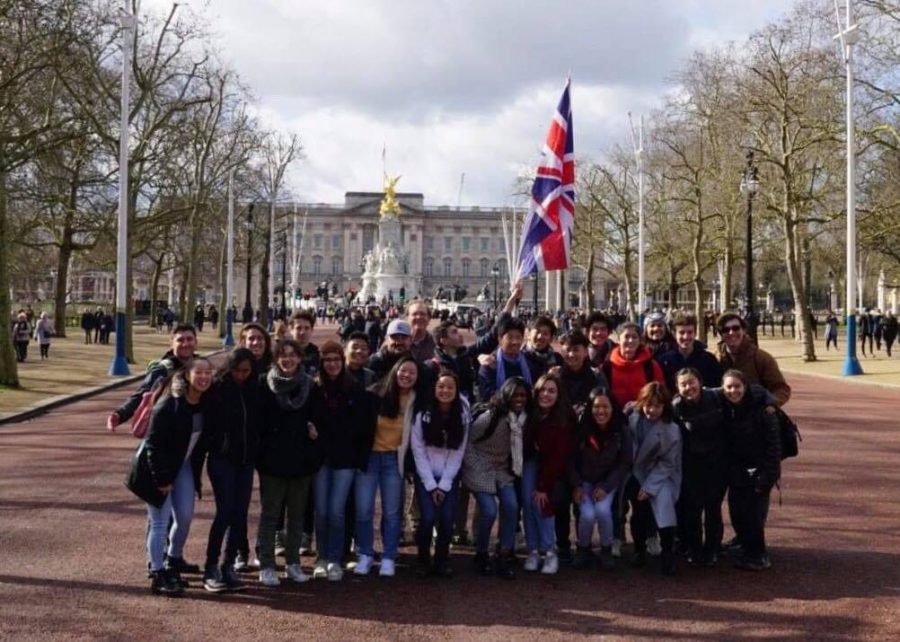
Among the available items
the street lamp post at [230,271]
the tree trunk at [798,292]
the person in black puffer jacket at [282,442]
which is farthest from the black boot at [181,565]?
the street lamp post at [230,271]

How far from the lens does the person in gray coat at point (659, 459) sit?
7.33 meters

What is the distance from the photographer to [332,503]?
23.6 feet

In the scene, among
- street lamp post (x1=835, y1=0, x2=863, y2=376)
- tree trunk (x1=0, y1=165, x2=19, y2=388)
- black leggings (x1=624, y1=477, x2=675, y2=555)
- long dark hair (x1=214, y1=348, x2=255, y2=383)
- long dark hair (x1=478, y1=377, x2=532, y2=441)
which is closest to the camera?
long dark hair (x1=214, y1=348, x2=255, y2=383)

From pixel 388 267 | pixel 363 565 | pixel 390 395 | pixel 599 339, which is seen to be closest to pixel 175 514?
pixel 363 565

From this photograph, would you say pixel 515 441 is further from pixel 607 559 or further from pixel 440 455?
pixel 607 559

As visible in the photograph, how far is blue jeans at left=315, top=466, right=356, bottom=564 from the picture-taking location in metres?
7.20

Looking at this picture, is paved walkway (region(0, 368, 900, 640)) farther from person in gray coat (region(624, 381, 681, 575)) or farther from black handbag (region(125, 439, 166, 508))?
black handbag (region(125, 439, 166, 508))

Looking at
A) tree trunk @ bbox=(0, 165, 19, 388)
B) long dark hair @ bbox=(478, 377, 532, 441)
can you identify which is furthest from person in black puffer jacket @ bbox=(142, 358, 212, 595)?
tree trunk @ bbox=(0, 165, 19, 388)

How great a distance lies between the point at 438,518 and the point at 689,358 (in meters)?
2.47

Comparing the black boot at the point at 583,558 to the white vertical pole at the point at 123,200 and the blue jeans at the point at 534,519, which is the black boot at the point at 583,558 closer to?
the blue jeans at the point at 534,519

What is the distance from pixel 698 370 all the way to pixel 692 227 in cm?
4792

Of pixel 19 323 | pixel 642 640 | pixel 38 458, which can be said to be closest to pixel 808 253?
pixel 19 323

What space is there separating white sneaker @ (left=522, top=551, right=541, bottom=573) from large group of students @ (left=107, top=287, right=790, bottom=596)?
0.01 meters

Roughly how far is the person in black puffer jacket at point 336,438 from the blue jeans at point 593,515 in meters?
1.60
